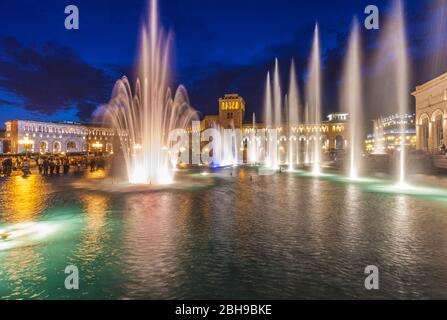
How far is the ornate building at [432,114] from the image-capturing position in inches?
1850

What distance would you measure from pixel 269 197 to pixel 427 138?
166 ft

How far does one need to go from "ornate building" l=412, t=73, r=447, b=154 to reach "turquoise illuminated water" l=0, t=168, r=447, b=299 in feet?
135

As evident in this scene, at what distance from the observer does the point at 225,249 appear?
7637 millimetres

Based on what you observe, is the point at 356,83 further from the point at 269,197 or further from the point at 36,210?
the point at 36,210

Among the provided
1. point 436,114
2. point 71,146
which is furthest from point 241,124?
point 436,114

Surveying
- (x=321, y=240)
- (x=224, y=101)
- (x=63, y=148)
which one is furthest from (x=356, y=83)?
(x=63, y=148)

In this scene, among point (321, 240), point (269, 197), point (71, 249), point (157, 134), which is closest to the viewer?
point (71, 249)

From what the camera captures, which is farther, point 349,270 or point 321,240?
point 321,240

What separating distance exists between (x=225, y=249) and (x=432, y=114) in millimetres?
54230

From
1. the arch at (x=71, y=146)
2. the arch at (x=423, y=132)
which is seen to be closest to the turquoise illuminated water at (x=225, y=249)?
the arch at (x=423, y=132)

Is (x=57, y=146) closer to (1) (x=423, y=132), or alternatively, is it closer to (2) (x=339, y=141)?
(2) (x=339, y=141)

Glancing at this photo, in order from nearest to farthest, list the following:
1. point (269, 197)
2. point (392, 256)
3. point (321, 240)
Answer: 1. point (392, 256)
2. point (321, 240)
3. point (269, 197)

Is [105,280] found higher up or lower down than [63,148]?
lower down
